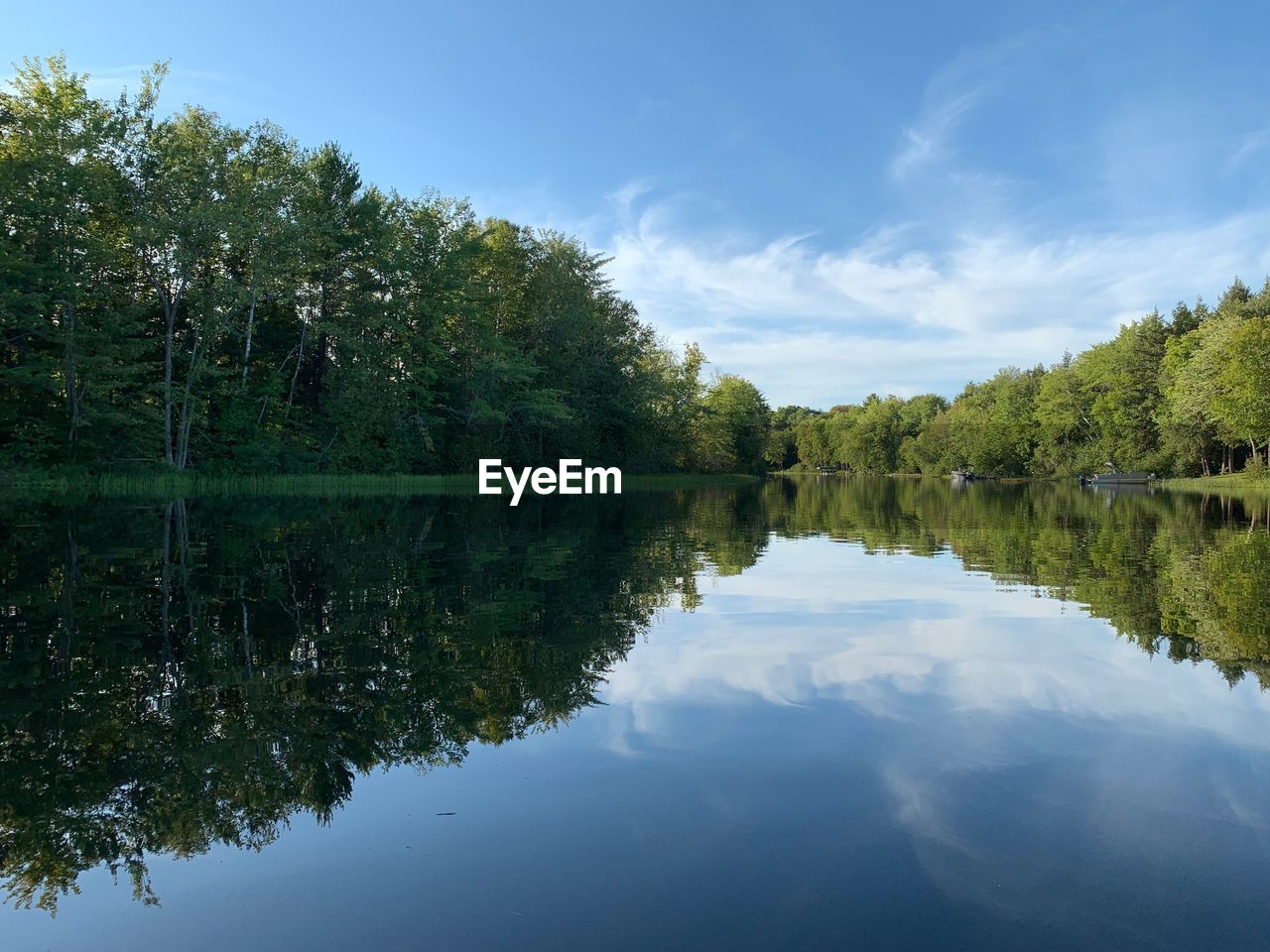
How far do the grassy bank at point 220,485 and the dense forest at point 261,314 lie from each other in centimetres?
86

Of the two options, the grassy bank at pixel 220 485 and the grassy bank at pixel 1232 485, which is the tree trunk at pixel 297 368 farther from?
the grassy bank at pixel 1232 485

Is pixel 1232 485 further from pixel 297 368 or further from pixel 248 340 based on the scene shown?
pixel 248 340

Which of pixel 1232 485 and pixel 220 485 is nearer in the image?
pixel 220 485

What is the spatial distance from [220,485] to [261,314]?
33.3 feet

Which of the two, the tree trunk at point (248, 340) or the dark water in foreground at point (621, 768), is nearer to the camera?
the dark water in foreground at point (621, 768)

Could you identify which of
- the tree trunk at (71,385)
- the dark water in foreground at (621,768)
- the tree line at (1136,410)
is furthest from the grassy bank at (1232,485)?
the tree trunk at (71,385)

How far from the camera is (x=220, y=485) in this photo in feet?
102

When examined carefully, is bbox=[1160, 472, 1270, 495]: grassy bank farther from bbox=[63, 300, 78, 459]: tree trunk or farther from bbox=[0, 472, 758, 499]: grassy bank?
bbox=[63, 300, 78, 459]: tree trunk

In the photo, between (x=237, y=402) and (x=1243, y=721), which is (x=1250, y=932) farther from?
(x=237, y=402)

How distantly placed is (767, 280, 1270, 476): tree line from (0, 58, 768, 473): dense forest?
127ft

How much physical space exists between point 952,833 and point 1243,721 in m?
2.86

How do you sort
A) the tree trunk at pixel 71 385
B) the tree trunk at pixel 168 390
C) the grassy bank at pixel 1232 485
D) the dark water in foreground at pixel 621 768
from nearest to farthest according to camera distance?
the dark water in foreground at pixel 621 768 < the tree trunk at pixel 71 385 < the tree trunk at pixel 168 390 < the grassy bank at pixel 1232 485

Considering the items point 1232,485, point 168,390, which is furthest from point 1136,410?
point 168,390

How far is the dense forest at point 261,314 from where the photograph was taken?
27859 mm
